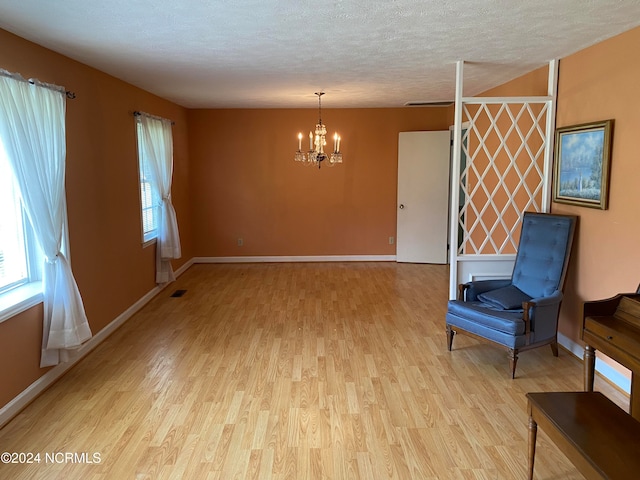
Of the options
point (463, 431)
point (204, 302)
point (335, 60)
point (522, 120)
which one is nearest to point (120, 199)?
point (204, 302)

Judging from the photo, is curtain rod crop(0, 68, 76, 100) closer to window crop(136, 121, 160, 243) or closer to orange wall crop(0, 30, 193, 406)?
orange wall crop(0, 30, 193, 406)

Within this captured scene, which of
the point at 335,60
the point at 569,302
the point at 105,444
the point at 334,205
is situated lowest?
the point at 105,444

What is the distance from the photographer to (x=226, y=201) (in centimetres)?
688

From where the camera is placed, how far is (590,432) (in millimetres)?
1808

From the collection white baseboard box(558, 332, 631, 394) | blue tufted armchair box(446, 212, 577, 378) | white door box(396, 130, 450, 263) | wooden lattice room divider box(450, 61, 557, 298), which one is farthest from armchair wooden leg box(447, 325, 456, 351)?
white door box(396, 130, 450, 263)

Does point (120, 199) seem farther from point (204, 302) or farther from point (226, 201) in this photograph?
point (226, 201)

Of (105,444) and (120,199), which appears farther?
(120,199)

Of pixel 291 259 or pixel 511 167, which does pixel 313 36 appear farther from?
pixel 291 259

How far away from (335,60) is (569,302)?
2.63 m

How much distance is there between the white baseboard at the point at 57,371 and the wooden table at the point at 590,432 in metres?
2.84

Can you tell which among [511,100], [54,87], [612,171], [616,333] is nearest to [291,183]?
[511,100]

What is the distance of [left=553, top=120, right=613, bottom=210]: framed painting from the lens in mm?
3059

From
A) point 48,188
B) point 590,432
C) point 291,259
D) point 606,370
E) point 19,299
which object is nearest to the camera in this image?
point 590,432

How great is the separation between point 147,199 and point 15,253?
2.29 metres
